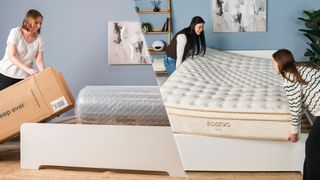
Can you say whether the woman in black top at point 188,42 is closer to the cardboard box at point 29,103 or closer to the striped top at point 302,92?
the striped top at point 302,92

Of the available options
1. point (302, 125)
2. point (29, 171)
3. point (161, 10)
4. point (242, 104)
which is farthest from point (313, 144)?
point (29, 171)

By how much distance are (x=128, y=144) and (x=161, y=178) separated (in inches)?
5.6

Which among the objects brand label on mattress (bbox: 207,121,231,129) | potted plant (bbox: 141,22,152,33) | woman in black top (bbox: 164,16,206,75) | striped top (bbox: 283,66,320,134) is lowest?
brand label on mattress (bbox: 207,121,231,129)

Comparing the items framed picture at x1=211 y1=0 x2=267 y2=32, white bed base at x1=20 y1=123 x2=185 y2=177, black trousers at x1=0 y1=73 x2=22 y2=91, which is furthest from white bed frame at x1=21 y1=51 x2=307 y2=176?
framed picture at x1=211 y1=0 x2=267 y2=32

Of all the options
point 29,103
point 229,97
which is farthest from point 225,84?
point 29,103

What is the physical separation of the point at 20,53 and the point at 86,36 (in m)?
0.35

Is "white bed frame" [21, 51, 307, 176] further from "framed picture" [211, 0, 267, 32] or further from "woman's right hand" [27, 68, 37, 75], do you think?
"framed picture" [211, 0, 267, 32]

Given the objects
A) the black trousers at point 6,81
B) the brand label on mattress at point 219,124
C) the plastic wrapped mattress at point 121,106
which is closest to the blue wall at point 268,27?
the brand label on mattress at point 219,124

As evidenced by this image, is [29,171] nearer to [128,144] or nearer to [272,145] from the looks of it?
[128,144]

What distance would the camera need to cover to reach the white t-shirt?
3.25ft

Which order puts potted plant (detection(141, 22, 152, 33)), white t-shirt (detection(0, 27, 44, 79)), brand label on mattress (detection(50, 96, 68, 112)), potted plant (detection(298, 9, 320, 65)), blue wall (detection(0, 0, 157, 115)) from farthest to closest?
brand label on mattress (detection(50, 96, 68, 112)) → white t-shirt (detection(0, 27, 44, 79)) → blue wall (detection(0, 0, 157, 115)) → potted plant (detection(141, 22, 152, 33)) → potted plant (detection(298, 9, 320, 65))

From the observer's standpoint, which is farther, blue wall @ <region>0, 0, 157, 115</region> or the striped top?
blue wall @ <region>0, 0, 157, 115</region>

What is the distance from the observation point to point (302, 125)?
655 mm

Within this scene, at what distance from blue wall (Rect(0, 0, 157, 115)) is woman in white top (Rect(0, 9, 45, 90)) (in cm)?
3
